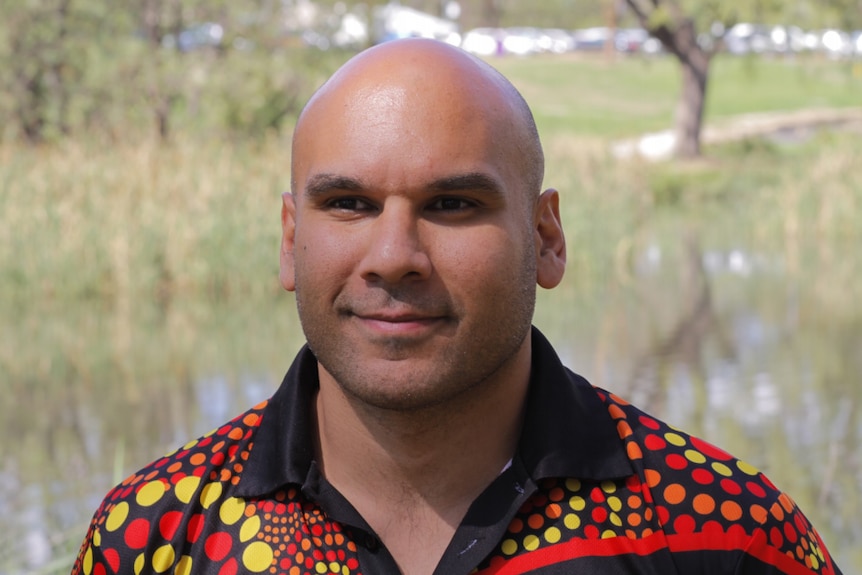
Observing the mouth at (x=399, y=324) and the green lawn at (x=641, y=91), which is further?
the green lawn at (x=641, y=91)

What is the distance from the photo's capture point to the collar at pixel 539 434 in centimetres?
203

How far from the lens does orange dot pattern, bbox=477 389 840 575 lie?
6.44 ft

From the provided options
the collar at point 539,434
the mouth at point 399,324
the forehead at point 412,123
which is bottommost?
the collar at point 539,434

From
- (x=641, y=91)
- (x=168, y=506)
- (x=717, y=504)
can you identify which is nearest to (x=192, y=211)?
(x=168, y=506)

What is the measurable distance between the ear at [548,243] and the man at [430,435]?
7 cm

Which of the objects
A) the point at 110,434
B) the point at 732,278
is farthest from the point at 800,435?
the point at 732,278

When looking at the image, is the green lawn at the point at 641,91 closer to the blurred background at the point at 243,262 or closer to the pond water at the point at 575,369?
the blurred background at the point at 243,262

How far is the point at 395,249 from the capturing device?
195 centimetres

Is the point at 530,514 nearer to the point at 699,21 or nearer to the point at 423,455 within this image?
the point at 423,455

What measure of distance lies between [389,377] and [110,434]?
239 inches

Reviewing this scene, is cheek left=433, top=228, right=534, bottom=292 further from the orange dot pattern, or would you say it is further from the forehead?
the orange dot pattern

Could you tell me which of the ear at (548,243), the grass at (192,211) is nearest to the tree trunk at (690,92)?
the grass at (192,211)

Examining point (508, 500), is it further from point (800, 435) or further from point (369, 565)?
point (800, 435)

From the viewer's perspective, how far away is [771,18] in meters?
22.4
